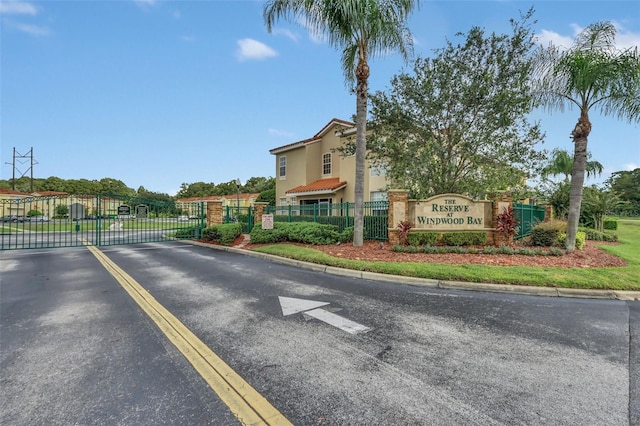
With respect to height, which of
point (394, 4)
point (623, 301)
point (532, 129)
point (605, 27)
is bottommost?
point (623, 301)

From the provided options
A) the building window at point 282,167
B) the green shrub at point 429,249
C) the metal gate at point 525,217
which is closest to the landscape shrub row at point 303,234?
the green shrub at point 429,249

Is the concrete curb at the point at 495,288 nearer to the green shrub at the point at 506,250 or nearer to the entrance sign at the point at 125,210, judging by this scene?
the green shrub at the point at 506,250

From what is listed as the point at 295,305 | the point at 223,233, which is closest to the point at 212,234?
the point at 223,233

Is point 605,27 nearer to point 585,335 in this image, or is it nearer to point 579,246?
point 579,246

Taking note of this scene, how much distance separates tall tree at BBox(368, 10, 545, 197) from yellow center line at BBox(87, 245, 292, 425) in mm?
11205

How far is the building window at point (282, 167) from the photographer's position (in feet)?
88.6

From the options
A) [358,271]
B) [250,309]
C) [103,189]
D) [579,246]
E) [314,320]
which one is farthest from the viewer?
[103,189]

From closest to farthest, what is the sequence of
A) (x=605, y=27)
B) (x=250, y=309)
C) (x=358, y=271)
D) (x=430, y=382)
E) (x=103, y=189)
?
(x=430, y=382)
(x=250, y=309)
(x=358, y=271)
(x=605, y=27)
(x=103, y=189)

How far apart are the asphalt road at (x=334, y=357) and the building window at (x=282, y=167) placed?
20874mm

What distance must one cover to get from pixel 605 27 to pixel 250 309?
14.3 meters

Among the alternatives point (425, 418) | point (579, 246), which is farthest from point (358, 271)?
point (579, 246)

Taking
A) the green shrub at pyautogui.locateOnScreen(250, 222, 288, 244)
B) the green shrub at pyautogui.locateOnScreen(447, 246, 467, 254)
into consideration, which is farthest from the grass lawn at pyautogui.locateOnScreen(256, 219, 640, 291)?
the green shrub at pyautogui.locateOnScreen(250, 222, 288, 244)

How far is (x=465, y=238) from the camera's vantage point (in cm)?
1210

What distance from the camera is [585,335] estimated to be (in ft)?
14.7
